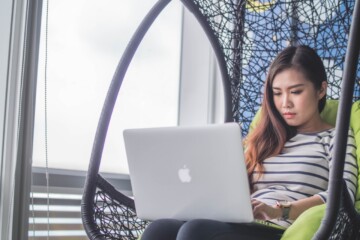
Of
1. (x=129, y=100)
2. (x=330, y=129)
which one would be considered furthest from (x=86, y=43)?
(x=330, y=129)

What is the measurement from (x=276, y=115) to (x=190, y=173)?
1.90 ft

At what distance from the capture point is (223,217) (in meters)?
1.31

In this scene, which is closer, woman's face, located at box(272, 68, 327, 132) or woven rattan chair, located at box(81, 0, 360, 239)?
woman's face, located at box(272, 68, 327, 132)

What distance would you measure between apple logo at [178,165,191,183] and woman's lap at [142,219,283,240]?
0.36 feet

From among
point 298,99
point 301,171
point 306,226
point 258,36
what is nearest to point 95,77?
point 258,36

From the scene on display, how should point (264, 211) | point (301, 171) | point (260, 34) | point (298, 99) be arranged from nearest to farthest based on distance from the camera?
1. point (264, 211)
2. point (301, 171)
3. point (298, 99)
4. point (260, 34)

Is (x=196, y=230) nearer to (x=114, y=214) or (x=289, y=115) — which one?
(x=114, y=214)

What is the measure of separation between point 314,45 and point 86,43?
37.4 inches

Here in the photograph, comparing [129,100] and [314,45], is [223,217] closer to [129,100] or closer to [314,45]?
[314,45]

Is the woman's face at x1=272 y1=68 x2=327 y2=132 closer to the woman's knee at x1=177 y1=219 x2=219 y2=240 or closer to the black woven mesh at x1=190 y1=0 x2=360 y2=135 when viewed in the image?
the black woven mesh at x1=190 y1=0 x2=360 y2=135

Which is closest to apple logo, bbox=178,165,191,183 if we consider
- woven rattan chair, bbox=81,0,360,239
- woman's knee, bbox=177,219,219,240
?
woman's knee, bbox=177,219,219,240

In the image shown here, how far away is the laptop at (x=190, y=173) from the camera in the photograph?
1.26 m

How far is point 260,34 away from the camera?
7.03ft

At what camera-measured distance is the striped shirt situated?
157 cm
